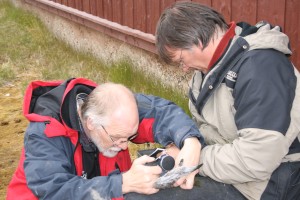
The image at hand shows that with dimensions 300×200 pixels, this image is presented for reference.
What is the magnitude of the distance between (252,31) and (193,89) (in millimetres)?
487

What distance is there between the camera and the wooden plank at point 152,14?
6.01 metres

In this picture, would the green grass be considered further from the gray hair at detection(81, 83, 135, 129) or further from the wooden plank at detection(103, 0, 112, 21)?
the gray hair at detection(81, 83, 135, 129)

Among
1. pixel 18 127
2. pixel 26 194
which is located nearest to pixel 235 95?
pixel 26 194

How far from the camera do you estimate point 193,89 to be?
2938 mm

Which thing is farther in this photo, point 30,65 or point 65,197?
point 30,65

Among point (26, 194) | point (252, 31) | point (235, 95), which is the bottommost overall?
point (26, 194)

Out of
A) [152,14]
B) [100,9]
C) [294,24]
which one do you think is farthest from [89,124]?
[100,9]

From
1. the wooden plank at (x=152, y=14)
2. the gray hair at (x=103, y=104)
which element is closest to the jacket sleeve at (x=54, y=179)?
the gray hair at (x=103, y=104)

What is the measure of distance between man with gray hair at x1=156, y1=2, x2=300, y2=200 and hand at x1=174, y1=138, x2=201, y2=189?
4 cm

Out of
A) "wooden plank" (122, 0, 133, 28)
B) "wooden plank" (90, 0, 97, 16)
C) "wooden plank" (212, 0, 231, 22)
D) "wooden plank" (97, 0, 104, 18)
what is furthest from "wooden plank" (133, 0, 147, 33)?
"wooden plank" (212, 0, 231, 22)

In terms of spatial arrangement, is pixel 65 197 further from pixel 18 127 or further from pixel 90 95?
pixel 18 127

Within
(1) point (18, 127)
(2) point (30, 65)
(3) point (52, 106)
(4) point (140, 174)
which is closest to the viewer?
(4) point (140, 174)

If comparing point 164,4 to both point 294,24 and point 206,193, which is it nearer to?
point 294,24

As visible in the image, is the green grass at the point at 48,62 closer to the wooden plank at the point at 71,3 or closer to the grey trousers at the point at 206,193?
the wooden plank at the point at 71,3
